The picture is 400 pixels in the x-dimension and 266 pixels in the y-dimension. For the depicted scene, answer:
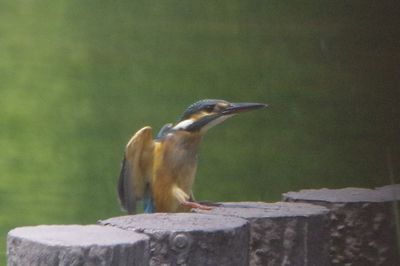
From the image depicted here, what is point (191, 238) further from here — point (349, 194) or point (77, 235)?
point (349, 194)

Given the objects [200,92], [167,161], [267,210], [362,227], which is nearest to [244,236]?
[267,210]

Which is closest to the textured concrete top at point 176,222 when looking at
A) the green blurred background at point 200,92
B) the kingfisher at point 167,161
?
the kingfisher at point 167,161

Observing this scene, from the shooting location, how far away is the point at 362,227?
2297 mm

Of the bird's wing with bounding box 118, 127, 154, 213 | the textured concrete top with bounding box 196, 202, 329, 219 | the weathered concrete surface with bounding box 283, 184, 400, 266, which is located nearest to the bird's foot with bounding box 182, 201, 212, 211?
the textured concrete top with bounding box 196, 202, 329, 219

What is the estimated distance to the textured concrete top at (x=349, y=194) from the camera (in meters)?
2.32

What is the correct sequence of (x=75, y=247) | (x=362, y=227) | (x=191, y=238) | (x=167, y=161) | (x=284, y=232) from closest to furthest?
1. (x=75, y=247)
2. (x=191, y=238)
3. (x=284, y=232)
4. (x=167, y=161)
5. (x=362, y=227)

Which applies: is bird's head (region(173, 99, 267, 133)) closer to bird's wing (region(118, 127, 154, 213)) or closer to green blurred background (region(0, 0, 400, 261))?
bird's wing (region(118, 127, 154, 213))

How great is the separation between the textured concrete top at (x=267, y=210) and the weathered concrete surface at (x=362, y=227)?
0.33 feet

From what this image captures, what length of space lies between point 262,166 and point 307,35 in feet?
1.14

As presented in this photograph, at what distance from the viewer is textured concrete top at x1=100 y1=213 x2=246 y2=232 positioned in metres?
1.80

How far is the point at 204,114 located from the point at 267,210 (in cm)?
26

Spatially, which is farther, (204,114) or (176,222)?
(204,114)

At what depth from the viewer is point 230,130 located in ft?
8.24

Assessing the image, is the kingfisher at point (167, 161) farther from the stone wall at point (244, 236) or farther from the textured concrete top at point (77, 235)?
the textured concrete top at point (77, 235)
